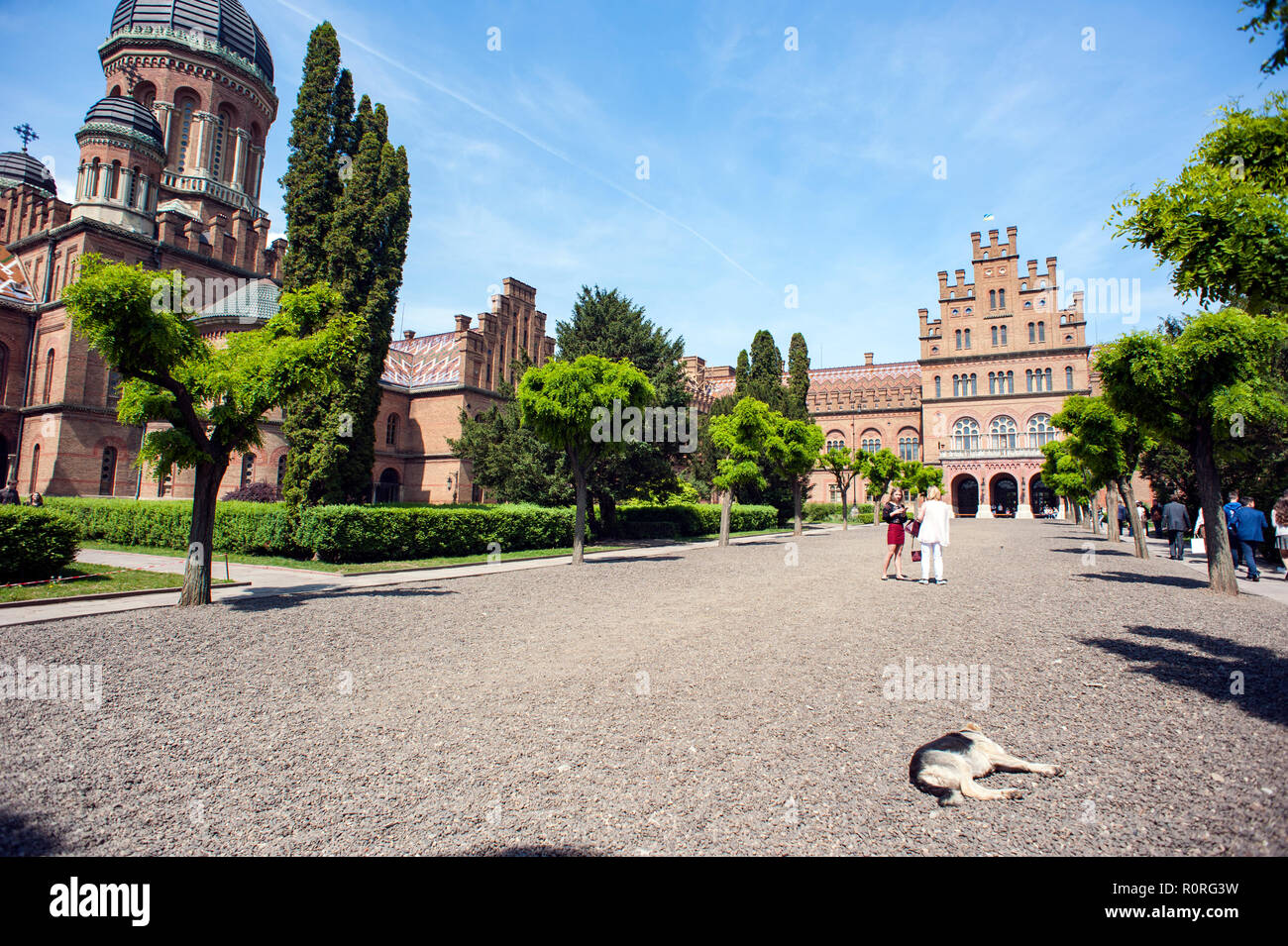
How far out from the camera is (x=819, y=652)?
731 centimetres

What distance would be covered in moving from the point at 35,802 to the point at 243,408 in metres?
7.97

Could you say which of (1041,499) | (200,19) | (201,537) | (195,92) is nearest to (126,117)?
(195,92)


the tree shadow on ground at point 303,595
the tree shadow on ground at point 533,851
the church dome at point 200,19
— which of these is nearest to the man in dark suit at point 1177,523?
the tree shadow on ground at point 303,595

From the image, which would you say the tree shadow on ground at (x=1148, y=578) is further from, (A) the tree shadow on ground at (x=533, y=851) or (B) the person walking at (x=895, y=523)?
(A) the tree shadow on ground at (x=533, y=851)

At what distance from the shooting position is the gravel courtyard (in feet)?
11.0

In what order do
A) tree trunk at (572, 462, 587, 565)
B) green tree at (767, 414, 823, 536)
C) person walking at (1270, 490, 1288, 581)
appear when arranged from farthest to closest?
green tree at (767, 414, 823, 536), tree trunk at (572, 462, 587, 565), person walking at (1270, 490, 1288, 581)

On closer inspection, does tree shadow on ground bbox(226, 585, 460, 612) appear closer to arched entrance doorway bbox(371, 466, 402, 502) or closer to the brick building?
the brick building

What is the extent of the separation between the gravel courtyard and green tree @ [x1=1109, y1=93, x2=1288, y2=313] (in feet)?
13.0

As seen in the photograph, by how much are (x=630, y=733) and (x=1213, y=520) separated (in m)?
13.1

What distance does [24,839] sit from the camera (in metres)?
3.27

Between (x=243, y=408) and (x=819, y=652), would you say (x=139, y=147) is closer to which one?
(x=243, y=408)

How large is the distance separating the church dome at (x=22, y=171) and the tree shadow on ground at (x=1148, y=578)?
219 ft

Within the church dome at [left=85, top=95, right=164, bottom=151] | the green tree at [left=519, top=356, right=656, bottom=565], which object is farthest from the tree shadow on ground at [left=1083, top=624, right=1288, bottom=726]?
the church dome at [left=85, top=95, right=164, bottom=151]
